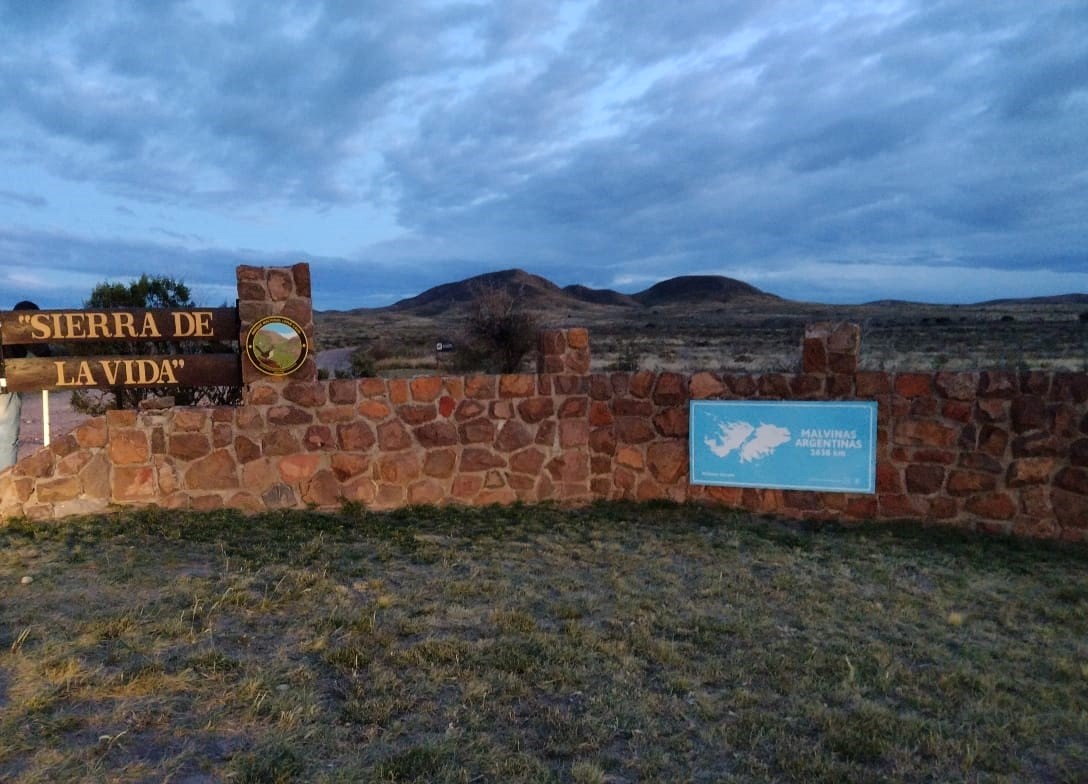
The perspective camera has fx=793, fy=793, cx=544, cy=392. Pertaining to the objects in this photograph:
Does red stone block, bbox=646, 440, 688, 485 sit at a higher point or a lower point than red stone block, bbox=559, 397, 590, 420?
lower

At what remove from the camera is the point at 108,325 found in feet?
23.7

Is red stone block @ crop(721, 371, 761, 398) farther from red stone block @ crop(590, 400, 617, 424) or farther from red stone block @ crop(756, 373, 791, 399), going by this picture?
red stone block @ crop(590, 400, 617, 424)

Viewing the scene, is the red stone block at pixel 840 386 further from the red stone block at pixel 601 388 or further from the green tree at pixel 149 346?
the green tree at pixel 149 346

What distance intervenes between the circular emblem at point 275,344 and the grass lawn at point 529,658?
162cm

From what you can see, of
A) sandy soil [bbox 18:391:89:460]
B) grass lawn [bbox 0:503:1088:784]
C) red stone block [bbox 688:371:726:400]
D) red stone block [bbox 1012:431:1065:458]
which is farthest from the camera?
sandy soil [bbox 18:391:89:460]

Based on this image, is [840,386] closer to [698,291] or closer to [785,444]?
[785,444]

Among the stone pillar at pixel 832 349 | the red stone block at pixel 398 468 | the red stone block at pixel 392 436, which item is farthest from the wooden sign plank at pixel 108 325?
the stone pillar at pixel 832 349

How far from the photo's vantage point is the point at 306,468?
7488 mm

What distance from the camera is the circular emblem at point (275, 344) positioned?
732 centimetres

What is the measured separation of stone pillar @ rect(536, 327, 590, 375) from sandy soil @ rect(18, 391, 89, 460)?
19.2 feet

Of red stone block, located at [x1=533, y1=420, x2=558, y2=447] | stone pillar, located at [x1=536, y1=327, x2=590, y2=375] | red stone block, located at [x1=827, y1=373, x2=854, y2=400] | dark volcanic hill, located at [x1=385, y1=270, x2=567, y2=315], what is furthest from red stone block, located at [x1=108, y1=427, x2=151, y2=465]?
dark volcanic hill, located at [x1=385, y1=270, x2=567, y2=315]

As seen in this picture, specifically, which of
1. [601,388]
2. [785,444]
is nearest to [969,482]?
[785,444]

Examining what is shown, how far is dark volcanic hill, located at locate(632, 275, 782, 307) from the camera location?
90375 mm

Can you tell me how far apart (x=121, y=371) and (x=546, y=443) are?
4010 mm
